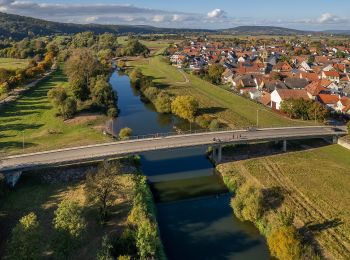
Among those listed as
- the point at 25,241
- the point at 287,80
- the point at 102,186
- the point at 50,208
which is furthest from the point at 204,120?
the point at 25,241

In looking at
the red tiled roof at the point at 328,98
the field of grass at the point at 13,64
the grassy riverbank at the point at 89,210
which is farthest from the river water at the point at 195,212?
the field of grass at the point at 13,64

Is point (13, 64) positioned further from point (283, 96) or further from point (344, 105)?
point (344, 105)

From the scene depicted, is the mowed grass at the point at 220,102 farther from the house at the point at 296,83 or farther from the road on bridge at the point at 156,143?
the house at the point at 296,83

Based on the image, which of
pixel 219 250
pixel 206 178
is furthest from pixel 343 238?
pixel 206 178

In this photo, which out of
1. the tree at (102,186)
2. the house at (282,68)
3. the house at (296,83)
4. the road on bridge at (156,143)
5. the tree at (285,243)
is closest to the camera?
the tree at (285,243)

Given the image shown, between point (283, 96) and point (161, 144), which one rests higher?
point (283, 96)

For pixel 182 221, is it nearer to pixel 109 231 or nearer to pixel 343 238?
pixel 109 231
